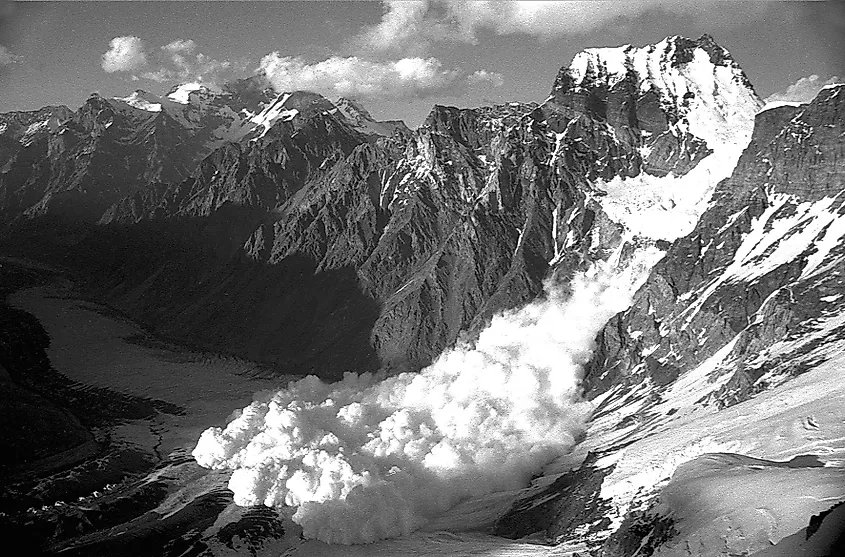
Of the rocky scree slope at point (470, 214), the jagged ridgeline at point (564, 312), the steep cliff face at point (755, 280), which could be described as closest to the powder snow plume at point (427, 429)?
the jagged ridgeline at point (564, 312)

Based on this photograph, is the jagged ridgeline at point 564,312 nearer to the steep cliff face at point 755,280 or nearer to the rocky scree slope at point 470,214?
the steep cliff face at point 755,280

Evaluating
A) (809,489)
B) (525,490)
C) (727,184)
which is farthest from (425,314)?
(809,489)

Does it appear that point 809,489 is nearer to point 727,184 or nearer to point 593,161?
point 727,184

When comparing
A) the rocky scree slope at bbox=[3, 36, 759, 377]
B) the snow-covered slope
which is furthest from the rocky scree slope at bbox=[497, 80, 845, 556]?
the rocky scree slope at bbox=[3, 36, 759, 377]

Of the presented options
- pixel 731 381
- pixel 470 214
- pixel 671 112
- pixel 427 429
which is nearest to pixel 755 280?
pixel 731 381

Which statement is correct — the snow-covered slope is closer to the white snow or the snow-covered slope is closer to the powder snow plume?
the white snow

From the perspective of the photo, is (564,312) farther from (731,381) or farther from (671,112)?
(671,112)
